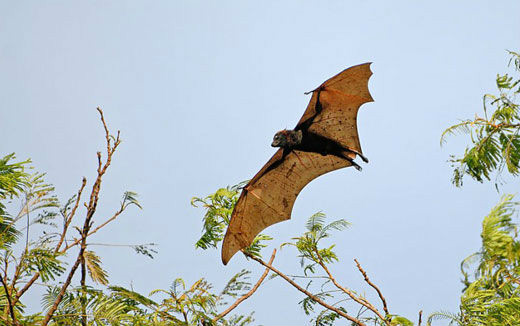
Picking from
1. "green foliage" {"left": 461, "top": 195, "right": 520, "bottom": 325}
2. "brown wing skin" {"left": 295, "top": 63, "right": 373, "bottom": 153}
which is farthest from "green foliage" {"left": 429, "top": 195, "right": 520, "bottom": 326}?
"brown wing skin" {"left": 295, "top": 63, "right": 373, "bottom": 153}

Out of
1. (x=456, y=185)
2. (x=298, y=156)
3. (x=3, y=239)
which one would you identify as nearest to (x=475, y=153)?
(x=456, y=185)

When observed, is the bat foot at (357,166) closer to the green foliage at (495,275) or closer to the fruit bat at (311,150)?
the fruit bat at (311,150)

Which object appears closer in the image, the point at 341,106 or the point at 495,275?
the point at 495,275

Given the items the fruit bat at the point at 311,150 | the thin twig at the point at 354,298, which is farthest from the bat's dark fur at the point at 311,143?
the thin twig at the point at 354,298

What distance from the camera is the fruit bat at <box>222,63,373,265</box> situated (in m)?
7.56

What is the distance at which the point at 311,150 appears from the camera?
812 centimetres

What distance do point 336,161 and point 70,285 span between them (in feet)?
14.6

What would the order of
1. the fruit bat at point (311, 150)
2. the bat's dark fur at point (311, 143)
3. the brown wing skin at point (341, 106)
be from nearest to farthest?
the brown wing skin at point (341, 106) → the fruit bat at point (311, 150) → the bat's dark fur at point (311, 143)

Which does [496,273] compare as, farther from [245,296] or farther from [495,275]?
[245,296]

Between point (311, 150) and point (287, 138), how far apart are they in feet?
1.55

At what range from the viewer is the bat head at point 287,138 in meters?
7.77

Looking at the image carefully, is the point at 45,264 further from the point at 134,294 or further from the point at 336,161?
the point at 336,161

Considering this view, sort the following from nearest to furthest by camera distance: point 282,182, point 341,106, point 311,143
Answer: point 341,106 < point 311,143 < point 282,182

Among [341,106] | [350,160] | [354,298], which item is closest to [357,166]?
[350,160]
